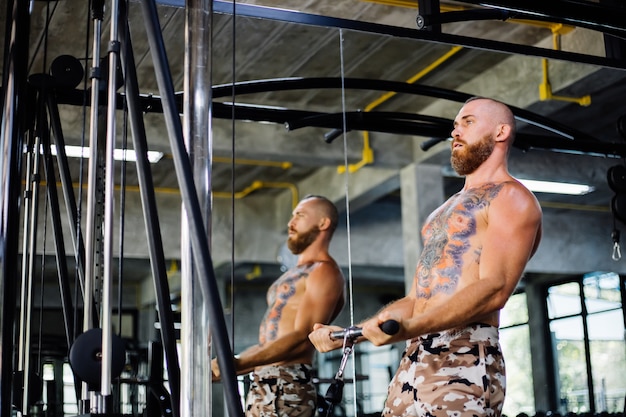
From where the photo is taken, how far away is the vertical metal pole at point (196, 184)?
7.43 ft

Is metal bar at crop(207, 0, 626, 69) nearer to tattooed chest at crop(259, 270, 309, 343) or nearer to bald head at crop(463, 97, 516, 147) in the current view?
bald head at crop(463, 97, 516, 147)

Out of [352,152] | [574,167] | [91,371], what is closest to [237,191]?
[352,152]

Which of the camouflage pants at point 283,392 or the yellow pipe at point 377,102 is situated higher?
the yellow pipe at point 377,102

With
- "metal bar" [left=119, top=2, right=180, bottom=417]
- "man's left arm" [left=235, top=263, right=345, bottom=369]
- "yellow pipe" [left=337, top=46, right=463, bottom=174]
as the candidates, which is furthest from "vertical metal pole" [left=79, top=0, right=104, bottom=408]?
"yellow pipe" [left=337, top=46, right=463, bottom=174]

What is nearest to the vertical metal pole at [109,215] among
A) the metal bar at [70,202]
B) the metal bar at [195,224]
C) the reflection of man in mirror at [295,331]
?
the metal bar at [195,224]

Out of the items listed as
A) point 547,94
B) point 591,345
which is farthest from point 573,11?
point 591,345

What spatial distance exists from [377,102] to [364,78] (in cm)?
104

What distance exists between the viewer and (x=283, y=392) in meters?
4.10

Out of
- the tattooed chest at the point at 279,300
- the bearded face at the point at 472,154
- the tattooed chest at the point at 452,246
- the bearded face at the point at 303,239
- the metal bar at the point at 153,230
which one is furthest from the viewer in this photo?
the bearded face at the point at 303,239

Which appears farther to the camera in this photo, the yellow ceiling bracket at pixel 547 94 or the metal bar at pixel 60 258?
the yellow ceiling bracket at pixel 547 94

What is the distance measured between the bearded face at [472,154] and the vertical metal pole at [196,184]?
945 mm

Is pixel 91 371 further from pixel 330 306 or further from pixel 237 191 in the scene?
pixel 237 191

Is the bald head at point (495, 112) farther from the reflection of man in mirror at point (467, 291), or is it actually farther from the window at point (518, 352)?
the window at point (518, 352)

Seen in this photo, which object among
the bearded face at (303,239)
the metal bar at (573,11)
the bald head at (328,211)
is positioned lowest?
the bearded face at (303,239)
